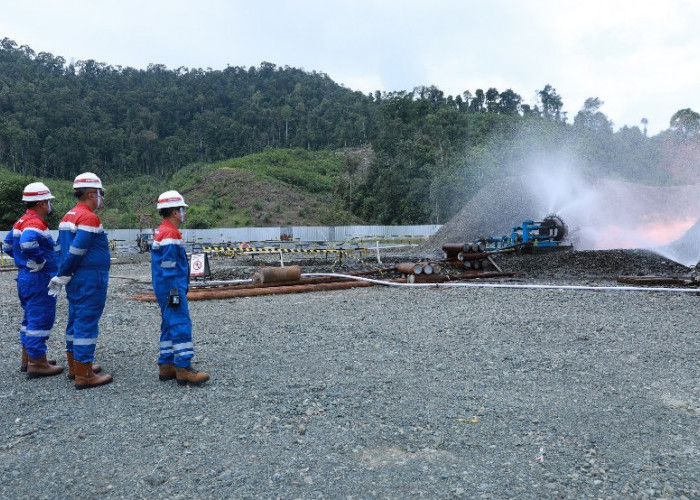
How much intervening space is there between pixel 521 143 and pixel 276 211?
2837 centimetres

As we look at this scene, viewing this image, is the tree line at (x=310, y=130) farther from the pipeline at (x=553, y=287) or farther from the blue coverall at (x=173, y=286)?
the blue coverall at (x=173, y=286)

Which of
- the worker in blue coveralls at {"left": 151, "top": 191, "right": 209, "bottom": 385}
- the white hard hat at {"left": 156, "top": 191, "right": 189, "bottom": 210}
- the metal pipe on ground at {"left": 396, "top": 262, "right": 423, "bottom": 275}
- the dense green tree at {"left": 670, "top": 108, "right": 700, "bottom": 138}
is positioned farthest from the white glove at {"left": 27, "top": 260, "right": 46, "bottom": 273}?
the dense green tree at {"left": 670, "top": 108, "right": 700, "bottom": 138}

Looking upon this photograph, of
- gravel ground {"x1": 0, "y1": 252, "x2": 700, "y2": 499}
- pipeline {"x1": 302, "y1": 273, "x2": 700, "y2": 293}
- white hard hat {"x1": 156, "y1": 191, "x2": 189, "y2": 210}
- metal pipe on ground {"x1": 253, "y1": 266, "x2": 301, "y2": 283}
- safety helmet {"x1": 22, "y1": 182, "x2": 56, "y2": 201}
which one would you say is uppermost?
safety helmet {"x1": 22, "y1": 182, "x2": 56, "y2": 201}

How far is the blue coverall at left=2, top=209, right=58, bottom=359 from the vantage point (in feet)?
17.8

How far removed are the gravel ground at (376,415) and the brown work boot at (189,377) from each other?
0.10m

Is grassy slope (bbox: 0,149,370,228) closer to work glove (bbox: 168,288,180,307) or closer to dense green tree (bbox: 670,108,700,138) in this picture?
dense green tree (bbox: 670,108,700,138)

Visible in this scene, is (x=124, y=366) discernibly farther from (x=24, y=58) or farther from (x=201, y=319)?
(x=24, y=58)

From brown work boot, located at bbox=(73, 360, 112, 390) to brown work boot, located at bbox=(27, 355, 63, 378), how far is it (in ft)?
2.24

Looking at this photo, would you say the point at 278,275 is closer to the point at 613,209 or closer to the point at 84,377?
the point at 84,377

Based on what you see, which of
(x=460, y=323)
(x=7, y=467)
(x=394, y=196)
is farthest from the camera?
(x=394, y=196)

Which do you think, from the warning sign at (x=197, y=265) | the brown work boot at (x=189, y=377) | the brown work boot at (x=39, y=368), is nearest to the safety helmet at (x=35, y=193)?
the brown work boot at (x=39, y=368)

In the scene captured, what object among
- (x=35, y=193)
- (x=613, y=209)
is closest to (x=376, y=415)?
(x=35, y=193)

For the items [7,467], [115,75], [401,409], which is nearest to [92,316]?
[7,467]

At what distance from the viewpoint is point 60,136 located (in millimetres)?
92062
